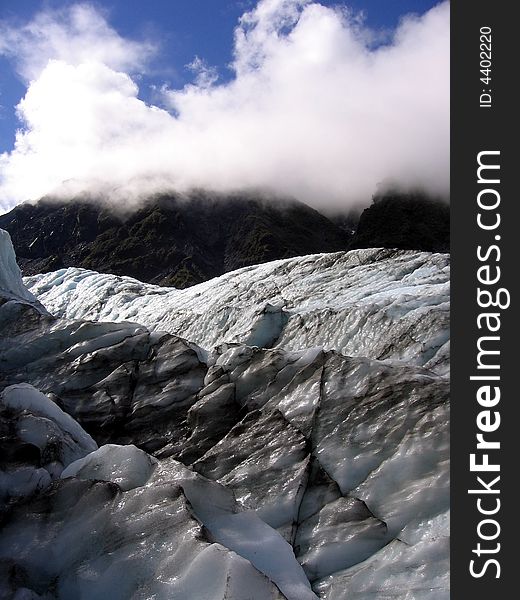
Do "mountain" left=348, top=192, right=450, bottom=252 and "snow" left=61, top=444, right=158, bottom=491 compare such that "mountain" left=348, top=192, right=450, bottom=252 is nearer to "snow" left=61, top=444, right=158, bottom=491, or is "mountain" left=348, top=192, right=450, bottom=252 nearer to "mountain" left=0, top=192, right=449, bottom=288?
"mountain" left=0, top=192, right=449, bottom=288

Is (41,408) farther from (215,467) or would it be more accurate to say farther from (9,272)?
(9,272)

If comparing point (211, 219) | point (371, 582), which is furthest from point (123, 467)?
point (211, 219)

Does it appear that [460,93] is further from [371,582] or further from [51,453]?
[51,453]

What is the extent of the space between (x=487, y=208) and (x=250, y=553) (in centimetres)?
514

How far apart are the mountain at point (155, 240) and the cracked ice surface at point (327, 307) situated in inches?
4541

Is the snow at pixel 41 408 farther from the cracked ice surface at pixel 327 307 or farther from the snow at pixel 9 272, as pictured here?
the snow at pixel 9 272

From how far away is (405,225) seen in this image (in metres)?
144

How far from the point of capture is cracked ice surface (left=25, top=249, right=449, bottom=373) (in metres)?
18.0

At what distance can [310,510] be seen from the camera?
8.71 meters

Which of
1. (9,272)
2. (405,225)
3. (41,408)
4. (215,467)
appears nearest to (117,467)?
(215,467)

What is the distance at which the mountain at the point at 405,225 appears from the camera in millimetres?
134875

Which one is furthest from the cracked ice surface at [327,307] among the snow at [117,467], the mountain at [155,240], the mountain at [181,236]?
the mountain at [155,240]

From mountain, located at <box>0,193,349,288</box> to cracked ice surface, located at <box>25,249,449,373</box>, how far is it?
378 feet

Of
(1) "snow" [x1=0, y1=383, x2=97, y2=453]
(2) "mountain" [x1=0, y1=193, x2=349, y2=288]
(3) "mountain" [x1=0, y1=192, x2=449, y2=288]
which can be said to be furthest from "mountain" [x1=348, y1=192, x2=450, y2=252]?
(1) "snow" [x1=0, y1=383, x2=97, y2=453]
